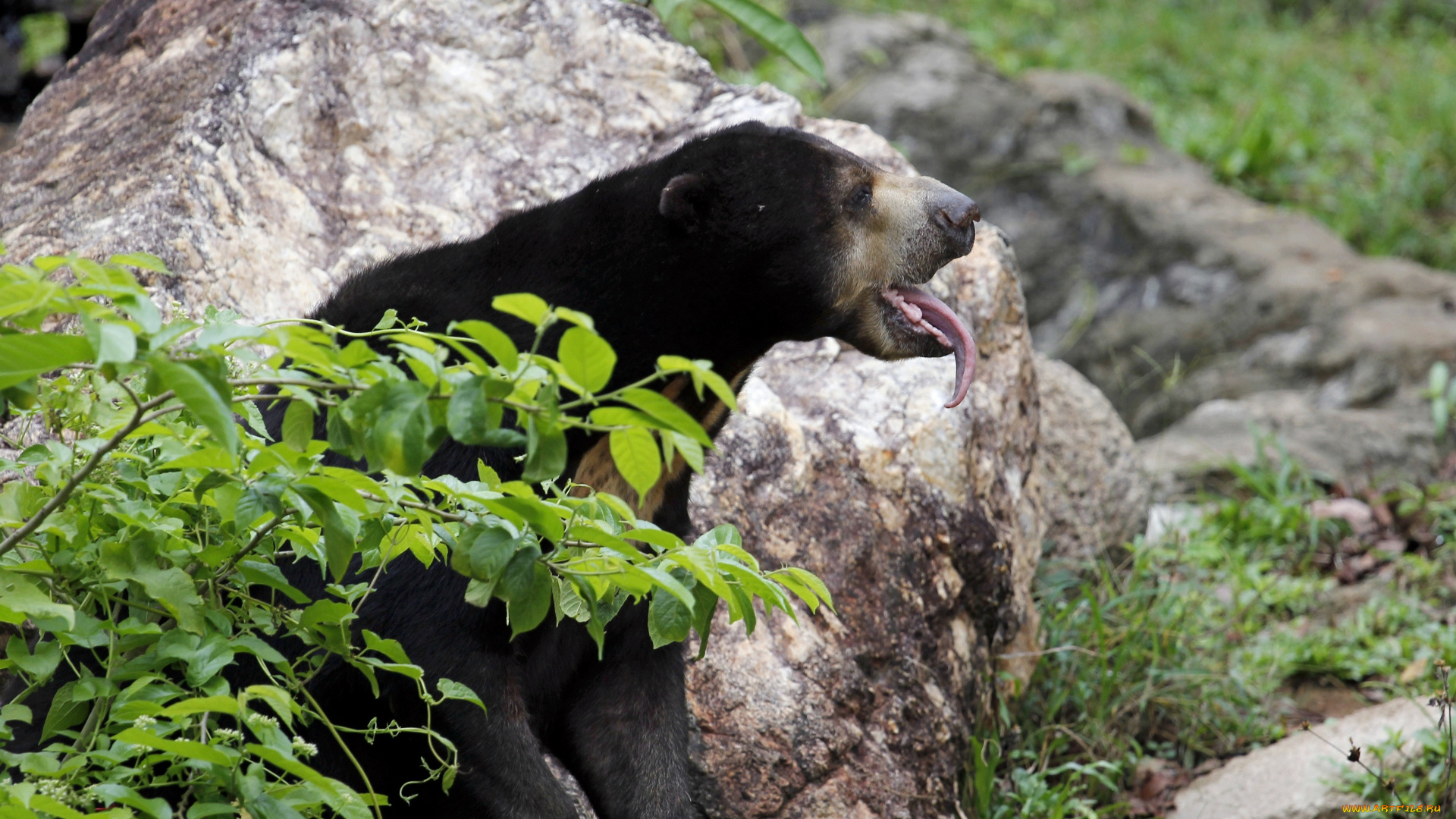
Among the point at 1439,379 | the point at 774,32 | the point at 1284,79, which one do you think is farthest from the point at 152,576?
the point at 1284,79

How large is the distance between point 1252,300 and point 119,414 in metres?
6.73

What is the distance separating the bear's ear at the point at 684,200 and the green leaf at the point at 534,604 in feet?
3.77

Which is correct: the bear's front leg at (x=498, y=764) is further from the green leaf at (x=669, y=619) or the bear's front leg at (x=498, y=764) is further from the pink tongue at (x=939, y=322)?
the pink tongue at (x=939, y=322)

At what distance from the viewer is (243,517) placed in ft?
4.68

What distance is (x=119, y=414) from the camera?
1.60 meters

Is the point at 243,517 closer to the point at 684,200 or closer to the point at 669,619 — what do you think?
the point at 669,619

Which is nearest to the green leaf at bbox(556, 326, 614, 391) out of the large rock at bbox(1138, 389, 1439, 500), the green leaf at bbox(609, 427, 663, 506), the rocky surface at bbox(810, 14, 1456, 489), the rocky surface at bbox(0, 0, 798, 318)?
the green leaf at bbox(609, 427, 663, 506)

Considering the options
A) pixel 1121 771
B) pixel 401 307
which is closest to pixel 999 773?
pixel 1121 771

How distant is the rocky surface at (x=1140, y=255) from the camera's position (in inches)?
260

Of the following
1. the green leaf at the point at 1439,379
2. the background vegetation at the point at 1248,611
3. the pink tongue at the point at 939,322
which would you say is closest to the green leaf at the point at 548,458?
the pink tongue at the point at 939,322

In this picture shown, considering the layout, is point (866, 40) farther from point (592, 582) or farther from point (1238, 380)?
point (592, 582)

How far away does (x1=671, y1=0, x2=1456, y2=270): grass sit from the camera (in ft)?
27.2

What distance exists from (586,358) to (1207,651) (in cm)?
346

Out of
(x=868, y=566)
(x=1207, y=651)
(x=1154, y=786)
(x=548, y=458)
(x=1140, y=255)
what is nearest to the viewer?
(x=548, y=458)
